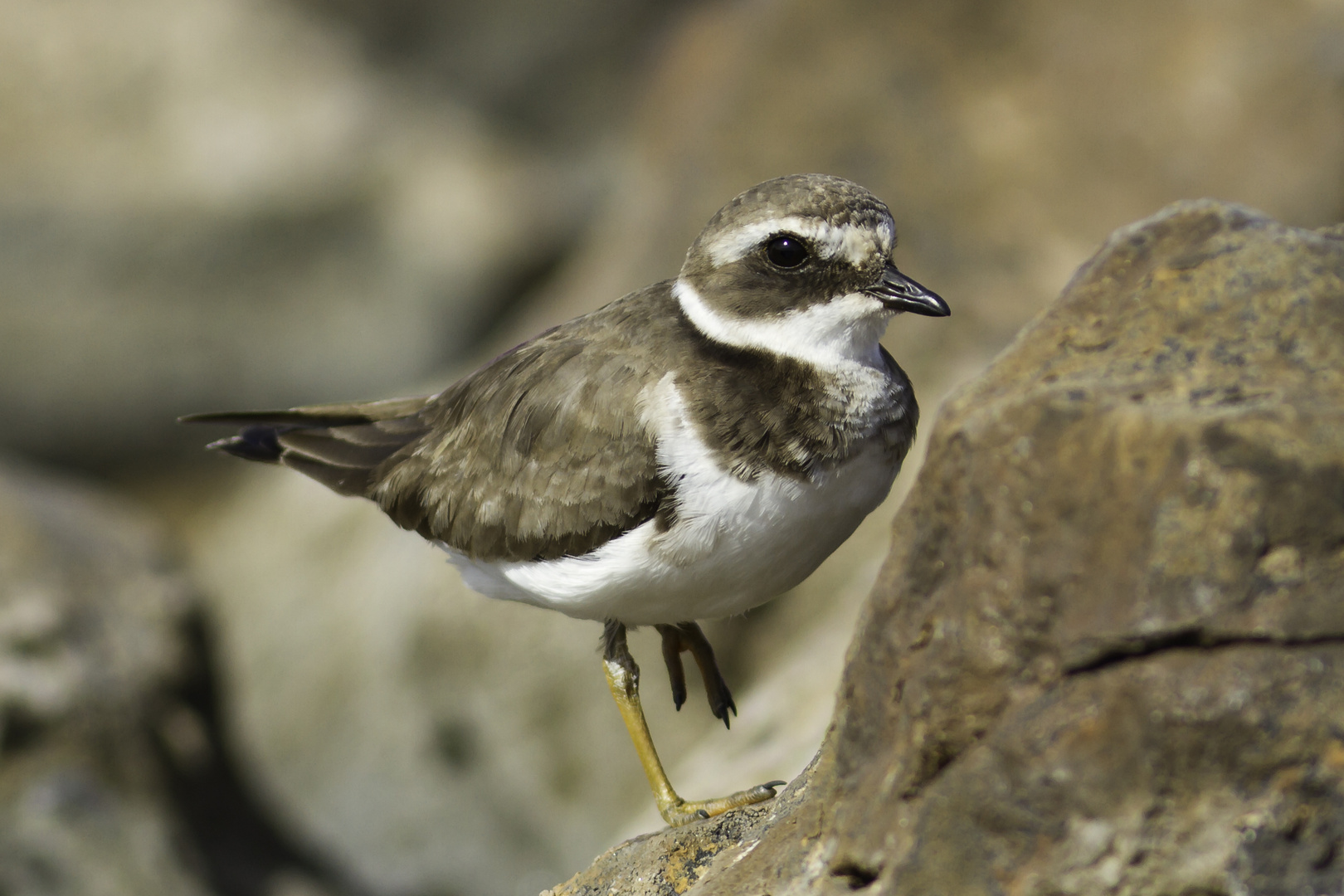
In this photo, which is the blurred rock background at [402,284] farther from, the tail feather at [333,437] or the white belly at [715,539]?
the tail feather at [333,437]

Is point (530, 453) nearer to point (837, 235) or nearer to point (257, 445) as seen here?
point (837, 235)

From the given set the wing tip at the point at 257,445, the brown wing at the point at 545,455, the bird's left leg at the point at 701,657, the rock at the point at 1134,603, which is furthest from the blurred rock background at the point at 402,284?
the rock at the point at 1134,603

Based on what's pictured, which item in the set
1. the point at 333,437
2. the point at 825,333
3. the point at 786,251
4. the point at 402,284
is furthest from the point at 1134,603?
the point at 402,284

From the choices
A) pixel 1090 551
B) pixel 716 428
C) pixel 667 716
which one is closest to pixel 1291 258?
pixel 1090 551

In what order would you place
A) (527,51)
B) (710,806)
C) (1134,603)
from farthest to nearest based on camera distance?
1. (527,51)
2. (710,806)
3. (1134,603)

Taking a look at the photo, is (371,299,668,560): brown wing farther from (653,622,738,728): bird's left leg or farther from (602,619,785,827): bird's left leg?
(653,622,738,728): bird's left leg

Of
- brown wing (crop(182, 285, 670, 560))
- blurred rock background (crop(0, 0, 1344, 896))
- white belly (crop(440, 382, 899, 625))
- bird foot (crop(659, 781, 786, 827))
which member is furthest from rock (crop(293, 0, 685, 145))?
bird foot (crop(659, 781, 786, 827))
